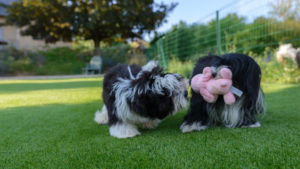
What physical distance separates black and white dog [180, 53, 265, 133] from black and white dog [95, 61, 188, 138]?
0.60 feet

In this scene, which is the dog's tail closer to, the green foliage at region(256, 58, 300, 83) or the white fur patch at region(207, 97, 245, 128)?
the white fur patch at region(207, 97, 245, 128)

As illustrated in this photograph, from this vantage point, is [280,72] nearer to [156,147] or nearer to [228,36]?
[228,36]

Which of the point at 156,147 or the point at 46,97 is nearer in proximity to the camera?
the point at 156,147

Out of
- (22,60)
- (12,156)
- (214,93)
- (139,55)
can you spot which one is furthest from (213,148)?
(22,60)

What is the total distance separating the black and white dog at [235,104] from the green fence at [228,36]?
3109 millimetres

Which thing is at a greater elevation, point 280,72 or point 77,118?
point 280,72

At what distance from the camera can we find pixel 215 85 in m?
1.95

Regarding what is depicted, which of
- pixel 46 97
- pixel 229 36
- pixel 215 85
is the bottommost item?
pixel 46 97

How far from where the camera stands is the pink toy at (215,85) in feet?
6.36

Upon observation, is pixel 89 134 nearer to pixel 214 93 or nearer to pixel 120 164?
pixel 120 164

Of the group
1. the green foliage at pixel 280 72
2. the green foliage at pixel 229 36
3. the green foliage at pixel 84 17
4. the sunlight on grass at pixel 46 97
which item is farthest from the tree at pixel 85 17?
the green foliage at pixel 280 72

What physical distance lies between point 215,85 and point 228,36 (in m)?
5.63

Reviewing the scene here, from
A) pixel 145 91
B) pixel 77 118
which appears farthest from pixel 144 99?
pixel 77 118

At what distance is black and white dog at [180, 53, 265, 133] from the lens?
205 centimetres
